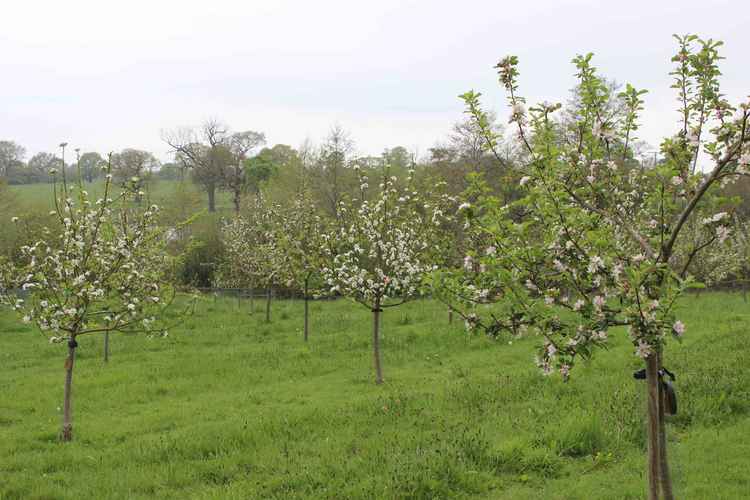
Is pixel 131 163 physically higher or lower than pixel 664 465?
higher

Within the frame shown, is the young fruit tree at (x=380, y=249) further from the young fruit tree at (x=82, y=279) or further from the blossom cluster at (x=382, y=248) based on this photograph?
the young fruit tree at (x=82, y=279)

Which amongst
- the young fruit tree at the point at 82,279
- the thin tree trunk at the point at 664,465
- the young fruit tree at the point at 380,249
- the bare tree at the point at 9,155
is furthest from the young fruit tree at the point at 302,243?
the bare tree at the point at 9,155

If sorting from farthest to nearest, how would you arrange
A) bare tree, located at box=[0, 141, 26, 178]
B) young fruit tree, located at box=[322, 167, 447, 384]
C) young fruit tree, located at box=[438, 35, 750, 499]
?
bare tree, located at box=[0, 141, 26, 178] → young fruit tree, located at box=[322, 167, 447, 384] → young fruit tree, located at box=[438, 35, 750, 499]

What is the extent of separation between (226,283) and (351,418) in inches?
964

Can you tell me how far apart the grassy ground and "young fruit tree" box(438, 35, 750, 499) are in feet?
9.41

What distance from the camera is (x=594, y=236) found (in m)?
5.08

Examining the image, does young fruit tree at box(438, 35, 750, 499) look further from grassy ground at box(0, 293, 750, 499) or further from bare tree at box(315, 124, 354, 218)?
bare tree at box(315, 124, 354, 218)

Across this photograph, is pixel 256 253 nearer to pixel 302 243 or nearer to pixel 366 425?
pixel 302 243

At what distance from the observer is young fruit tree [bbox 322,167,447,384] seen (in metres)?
15.0

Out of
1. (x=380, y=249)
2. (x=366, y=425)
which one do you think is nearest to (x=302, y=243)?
(x=380, y=249)

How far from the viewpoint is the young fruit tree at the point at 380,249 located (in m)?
15.0

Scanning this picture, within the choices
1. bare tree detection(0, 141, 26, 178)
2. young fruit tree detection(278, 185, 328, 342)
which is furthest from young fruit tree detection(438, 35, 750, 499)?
bare tree detection(0, 141, 26, 178)

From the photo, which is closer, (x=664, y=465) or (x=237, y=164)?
(x=664, y=465)

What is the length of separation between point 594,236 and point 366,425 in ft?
22.4
